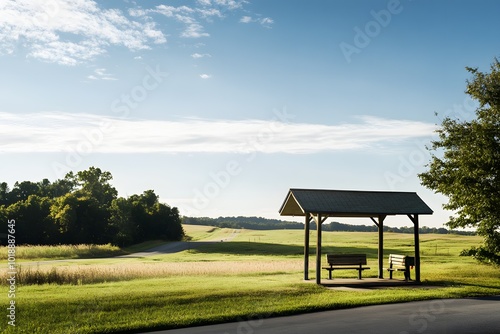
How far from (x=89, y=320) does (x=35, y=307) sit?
247 centimetres

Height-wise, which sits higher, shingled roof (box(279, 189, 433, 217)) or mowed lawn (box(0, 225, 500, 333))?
shingled roof (box(279, 189, 433, 217))

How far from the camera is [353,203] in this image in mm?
23516

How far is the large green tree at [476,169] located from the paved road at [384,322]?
11.1m

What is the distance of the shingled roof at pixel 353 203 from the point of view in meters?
22.7

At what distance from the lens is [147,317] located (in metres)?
14.2

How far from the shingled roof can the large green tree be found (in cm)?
382

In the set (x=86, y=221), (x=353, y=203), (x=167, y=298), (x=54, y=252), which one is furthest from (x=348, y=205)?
(x=86, y=221)

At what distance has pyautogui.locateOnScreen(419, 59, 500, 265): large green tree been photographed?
2650 centimetres

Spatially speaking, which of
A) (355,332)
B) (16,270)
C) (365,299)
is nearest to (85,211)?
(16,270)

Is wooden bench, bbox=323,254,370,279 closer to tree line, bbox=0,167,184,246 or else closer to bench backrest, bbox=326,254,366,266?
bench backrest, bbox=326,254,366,266

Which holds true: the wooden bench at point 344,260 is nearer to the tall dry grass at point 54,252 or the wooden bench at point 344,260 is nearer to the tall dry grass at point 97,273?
the tall dry grass at point 97,273

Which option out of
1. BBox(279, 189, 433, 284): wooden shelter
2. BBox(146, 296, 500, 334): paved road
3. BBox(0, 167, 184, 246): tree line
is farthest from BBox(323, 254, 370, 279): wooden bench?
BBox(0, 167, 184, 246): tree line

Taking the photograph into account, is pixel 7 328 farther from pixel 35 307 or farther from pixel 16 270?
pixel 16 270

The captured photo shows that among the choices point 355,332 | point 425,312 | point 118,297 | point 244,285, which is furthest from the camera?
point 244,285
